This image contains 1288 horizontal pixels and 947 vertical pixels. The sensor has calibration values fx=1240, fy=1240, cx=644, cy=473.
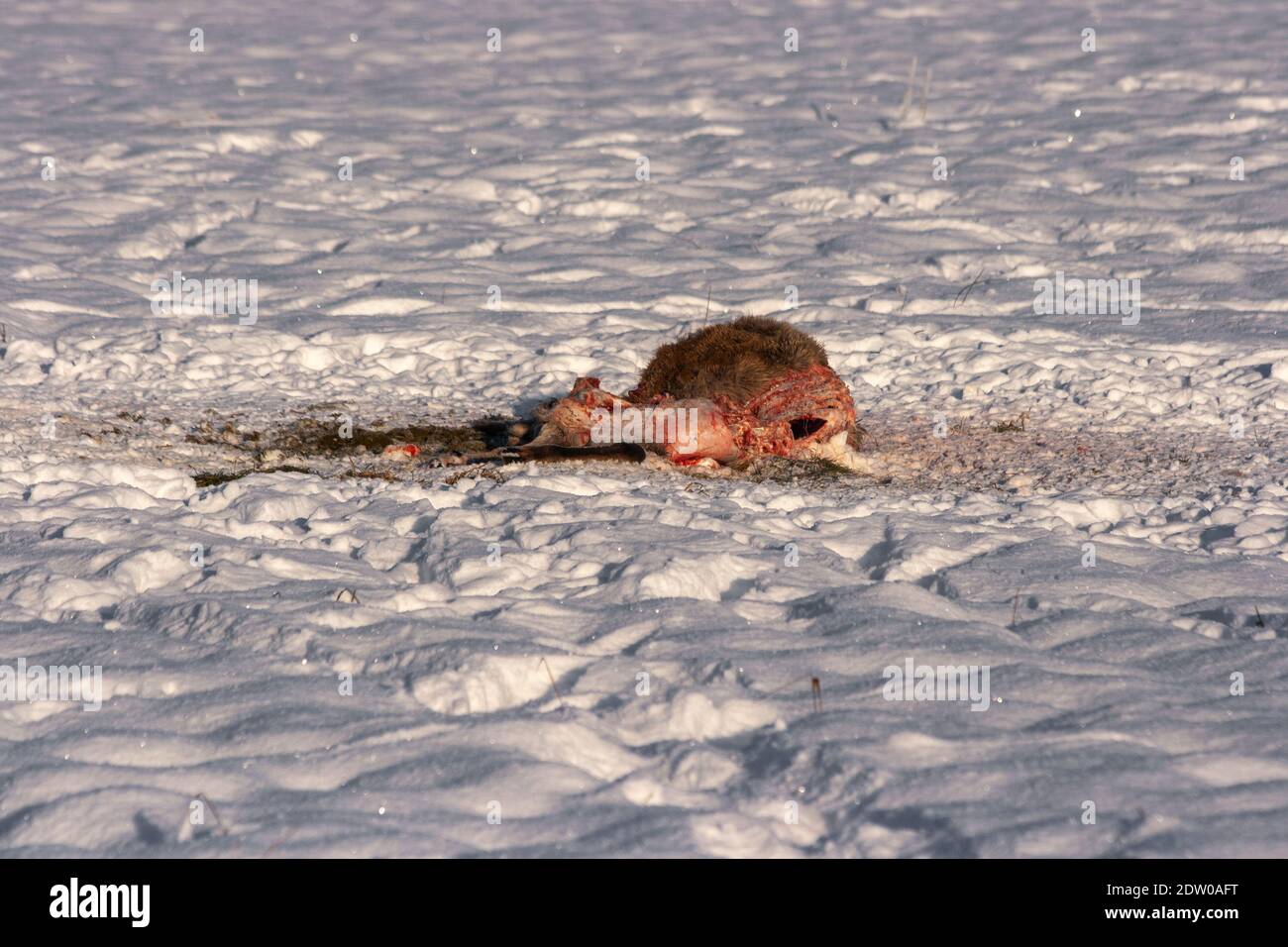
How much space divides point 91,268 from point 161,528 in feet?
15.8

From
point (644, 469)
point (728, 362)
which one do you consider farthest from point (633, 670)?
point (728, 362)

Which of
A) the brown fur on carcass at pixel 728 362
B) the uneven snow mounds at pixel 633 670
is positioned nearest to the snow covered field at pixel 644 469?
the uneven snow mounds at pixel 633 670

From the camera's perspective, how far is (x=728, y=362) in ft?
20.5

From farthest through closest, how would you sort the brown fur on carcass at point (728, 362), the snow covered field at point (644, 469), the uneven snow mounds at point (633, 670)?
the brown fur on carcass at point (728, 362), the snow covered field at point (644, 469), the uneven snow mounds at point (633, 670)

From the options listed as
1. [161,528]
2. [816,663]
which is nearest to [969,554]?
[816,663]

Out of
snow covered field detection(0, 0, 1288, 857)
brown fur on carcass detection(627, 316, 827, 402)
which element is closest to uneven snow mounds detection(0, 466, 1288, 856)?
snow covered field detection(0, 0, 1288, 857)

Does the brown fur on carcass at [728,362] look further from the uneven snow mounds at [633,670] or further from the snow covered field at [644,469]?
the uneven snow mounds at [633,670]

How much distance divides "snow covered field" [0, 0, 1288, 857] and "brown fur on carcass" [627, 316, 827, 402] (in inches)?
23.7

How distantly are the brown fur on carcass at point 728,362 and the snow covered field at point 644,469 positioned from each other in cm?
60

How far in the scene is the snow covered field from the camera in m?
3.18

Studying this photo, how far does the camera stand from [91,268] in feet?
29.0

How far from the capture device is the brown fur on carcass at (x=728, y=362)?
6145 mm

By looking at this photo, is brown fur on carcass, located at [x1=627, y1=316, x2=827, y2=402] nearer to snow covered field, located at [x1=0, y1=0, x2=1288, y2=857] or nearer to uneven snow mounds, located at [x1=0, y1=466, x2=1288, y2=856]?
snow covered field, located at [x1=0, y1=0, x2=1288, y2=857]
